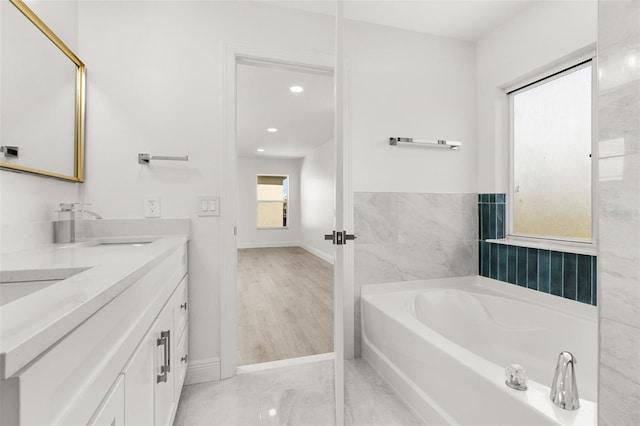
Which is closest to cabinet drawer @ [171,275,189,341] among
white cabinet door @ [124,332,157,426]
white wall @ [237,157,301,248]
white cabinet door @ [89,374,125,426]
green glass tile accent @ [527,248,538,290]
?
white cabinet door @ [124,332,157,426]

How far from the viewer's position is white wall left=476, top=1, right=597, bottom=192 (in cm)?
178

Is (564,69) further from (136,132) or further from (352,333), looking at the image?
(136,132)

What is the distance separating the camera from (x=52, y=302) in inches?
19.8

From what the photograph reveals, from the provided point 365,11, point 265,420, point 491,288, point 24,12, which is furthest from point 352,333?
point 24,12

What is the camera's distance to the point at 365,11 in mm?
2092

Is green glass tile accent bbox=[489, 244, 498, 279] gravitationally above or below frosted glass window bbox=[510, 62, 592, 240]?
below

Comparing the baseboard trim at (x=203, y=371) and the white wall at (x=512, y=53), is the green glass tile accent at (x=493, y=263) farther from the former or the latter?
the baseboard trim at (x=203, y=371)

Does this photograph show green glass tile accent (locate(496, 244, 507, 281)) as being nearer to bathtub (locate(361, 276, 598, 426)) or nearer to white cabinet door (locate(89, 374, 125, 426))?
bathtub (locate(361, 276, 598, 426))

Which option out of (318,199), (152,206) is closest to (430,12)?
(152,206)

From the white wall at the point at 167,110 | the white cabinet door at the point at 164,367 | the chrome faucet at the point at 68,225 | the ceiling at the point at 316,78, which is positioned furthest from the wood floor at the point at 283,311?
the ceiling at the point at 316,78

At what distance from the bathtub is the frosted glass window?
0.53m

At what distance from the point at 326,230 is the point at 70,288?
18.2ft

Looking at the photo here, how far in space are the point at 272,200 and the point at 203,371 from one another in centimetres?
649

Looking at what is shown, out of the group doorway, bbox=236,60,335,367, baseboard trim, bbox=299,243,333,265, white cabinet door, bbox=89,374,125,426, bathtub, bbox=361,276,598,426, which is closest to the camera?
white cabinet door, bbox=89,374,125,426
